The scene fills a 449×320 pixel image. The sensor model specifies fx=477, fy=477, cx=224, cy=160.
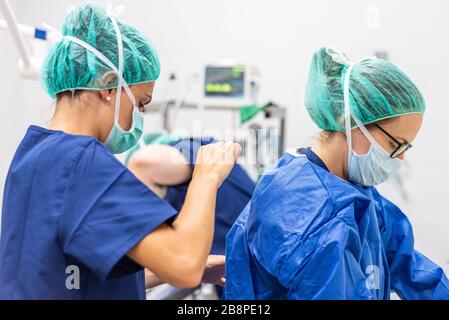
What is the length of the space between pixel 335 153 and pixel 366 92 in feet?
0.51

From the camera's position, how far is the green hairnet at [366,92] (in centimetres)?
99

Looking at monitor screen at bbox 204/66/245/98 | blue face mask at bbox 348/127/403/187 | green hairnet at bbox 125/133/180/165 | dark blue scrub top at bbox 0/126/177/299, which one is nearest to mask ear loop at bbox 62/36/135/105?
dark blue scrub top at bbox 0/126/177/299

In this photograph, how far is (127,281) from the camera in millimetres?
909

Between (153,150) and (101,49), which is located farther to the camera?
(153,150)

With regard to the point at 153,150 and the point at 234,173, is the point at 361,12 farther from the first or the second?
the point at 153,150

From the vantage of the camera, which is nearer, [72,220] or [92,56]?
[72,220]

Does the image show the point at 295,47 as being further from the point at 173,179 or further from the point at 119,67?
the point at 119,67

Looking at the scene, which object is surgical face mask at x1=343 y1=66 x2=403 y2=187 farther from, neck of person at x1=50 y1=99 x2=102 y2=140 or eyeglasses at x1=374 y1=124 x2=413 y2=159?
neck of person at x1=50 y1=99 x2=102 y2=140

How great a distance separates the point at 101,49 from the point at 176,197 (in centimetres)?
103

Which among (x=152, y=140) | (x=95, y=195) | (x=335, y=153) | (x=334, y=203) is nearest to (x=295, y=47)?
(x=152, y=140)

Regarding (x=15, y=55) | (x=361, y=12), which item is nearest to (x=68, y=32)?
(x=15, y=55)

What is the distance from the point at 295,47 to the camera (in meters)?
2.86

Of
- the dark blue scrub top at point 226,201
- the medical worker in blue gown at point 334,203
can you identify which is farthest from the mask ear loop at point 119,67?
the dark blue scrub top at point 226,201

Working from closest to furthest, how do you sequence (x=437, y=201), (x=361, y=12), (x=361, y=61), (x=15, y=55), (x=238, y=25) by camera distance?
(x=361, y=61), (x=437, y=201), (x=15, y=55), (x=361, y=12), (x=238, y=25)
